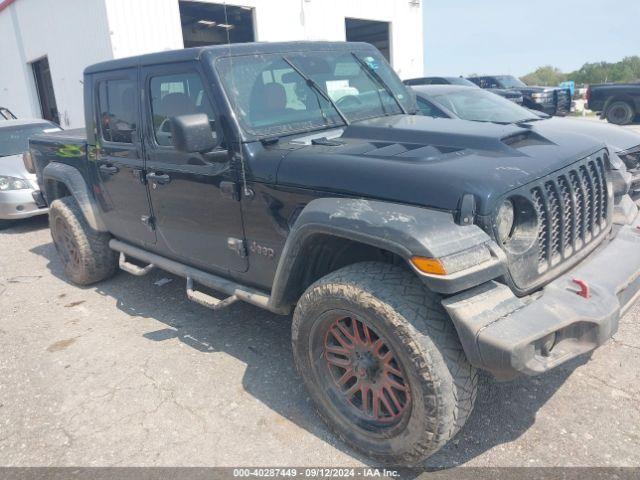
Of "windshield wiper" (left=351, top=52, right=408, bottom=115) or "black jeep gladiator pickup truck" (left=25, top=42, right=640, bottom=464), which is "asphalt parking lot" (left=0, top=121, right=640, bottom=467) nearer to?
"black jeep gladiator pickup truck" (left=25, top=42, right=640, bottom=464)

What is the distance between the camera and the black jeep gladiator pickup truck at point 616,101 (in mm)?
14586

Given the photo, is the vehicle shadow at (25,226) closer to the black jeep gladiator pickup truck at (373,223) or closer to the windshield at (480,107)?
the black jeep gladiator pickup truck at (373,223)

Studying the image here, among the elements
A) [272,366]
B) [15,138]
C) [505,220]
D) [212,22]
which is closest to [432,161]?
[505,220]

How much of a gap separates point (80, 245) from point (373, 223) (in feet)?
11.7

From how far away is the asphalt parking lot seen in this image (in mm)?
2756

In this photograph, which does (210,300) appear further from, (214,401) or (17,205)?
(17,205)

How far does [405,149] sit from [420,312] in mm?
935

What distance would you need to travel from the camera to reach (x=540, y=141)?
2969 millimetres

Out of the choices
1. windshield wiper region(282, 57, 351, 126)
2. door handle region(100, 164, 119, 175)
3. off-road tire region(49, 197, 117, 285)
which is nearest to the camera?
windshield wiper region(282, 57, 351, 126)

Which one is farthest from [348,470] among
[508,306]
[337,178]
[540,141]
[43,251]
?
[43,251]

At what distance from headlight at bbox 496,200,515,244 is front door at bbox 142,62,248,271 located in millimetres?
1520

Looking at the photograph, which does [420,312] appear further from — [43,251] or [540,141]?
[43,251]

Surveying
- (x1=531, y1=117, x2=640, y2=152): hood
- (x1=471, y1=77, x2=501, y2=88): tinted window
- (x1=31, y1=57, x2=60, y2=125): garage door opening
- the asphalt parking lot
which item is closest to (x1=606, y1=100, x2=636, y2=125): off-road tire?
(x1=471, y1=77, x2=501, y2=88): tinted window

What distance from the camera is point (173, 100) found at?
3.62 meters
